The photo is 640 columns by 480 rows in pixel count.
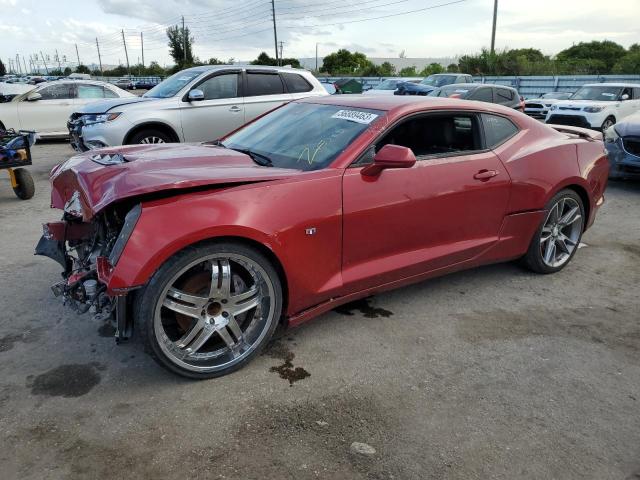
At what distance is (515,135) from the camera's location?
13.5 feet

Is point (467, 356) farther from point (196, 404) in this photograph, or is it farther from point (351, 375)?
point (196, 404)

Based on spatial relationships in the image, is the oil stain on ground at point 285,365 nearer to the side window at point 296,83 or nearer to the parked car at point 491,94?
the side window at point 296,83

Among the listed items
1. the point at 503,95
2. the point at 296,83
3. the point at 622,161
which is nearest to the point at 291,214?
the point at 296,83

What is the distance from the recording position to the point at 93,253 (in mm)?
3129

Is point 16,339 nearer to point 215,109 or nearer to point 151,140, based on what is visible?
point 151,140

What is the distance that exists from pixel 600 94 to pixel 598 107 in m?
1.34

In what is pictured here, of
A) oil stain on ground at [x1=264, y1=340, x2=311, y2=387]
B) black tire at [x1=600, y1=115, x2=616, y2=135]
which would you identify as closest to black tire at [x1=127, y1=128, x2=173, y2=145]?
oil stain on ground at [x1=264, y1=340, x2=311, y2=387]

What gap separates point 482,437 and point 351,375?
0.79 m

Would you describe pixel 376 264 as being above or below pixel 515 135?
below

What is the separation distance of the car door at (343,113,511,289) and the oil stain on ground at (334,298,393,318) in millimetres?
394

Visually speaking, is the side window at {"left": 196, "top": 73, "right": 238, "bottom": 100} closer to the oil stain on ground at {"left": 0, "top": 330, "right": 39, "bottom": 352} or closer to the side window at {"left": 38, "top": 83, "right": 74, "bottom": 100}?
the oil stain on ground at {"left": 0, "top": 330, "right": 39, "bottom": 352}

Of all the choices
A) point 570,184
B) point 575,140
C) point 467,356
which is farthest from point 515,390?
point 575,140

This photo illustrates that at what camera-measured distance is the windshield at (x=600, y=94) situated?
48.5 feet

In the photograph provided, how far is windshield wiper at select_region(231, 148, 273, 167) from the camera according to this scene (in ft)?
11.3
